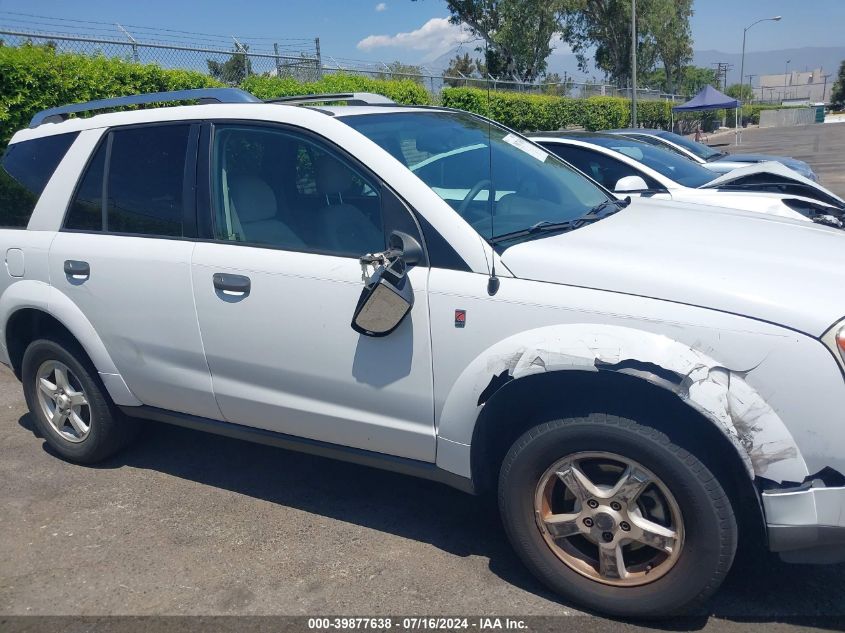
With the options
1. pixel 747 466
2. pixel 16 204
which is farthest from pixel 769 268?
pixel 16 204

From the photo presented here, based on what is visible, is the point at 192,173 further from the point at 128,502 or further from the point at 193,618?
the point at 193,618

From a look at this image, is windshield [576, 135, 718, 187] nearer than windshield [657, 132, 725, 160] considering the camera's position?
Yes

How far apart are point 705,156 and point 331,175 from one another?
10.3 metres

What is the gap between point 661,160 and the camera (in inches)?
336

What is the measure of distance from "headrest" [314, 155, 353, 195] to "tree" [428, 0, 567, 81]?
2.58ft

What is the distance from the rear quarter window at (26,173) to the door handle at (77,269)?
0.51m

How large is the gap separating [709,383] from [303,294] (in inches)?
63.9

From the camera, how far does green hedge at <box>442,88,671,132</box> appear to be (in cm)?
1936

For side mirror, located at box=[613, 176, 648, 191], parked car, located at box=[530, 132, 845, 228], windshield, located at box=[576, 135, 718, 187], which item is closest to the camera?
side mirror, located at box=[613, 176, 648, 191]

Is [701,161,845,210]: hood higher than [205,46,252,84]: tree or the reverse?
the reverse

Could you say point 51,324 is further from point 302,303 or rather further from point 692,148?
point 692,148

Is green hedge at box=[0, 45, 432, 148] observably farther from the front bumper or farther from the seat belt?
the front bumper

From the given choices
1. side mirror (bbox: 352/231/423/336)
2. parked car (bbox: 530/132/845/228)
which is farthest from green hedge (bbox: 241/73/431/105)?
side mirror (bbox: 352/231/423/336)

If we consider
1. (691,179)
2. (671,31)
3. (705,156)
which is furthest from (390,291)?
(671,31)
